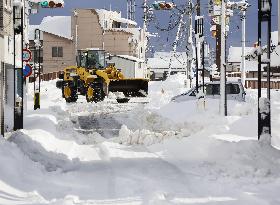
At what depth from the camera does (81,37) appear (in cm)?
6525

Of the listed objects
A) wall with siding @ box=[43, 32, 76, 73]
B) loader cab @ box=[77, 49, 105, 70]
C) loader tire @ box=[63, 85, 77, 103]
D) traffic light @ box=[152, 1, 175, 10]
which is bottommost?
loader tire @ box=[63, 85, 77, 103]

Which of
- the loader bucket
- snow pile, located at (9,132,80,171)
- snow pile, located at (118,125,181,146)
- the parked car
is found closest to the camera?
snow pile, located at (9,132,80,171)

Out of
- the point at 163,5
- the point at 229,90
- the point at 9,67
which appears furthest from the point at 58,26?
the point at 229,90

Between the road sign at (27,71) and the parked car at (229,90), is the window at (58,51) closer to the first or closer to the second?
the parked car at (229,90)

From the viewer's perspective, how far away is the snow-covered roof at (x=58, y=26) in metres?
65.2

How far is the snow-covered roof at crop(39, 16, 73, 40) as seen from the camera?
65.2 meters

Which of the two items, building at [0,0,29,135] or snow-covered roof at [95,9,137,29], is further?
snow-covered roof at [95,9,137,29]

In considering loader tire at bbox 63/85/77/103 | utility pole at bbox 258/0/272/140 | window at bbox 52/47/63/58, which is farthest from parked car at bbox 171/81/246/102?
window at bbox 52/47/63/58

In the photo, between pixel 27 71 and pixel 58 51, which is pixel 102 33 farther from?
pixel 27 71

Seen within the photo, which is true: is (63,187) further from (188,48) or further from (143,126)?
(188,48)

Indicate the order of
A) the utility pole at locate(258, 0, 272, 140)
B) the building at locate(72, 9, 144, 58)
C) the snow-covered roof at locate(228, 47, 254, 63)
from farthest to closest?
1. the snow-covered roof at locate(228, 47, 254, 63)
2. the building at locate(72, 9, 144, 58)
3. the utility pole at locate(258, 0, 272, 140)

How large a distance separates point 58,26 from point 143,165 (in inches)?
2288

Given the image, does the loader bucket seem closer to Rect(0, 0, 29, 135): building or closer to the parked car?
the parked car

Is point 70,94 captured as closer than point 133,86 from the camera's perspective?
No
